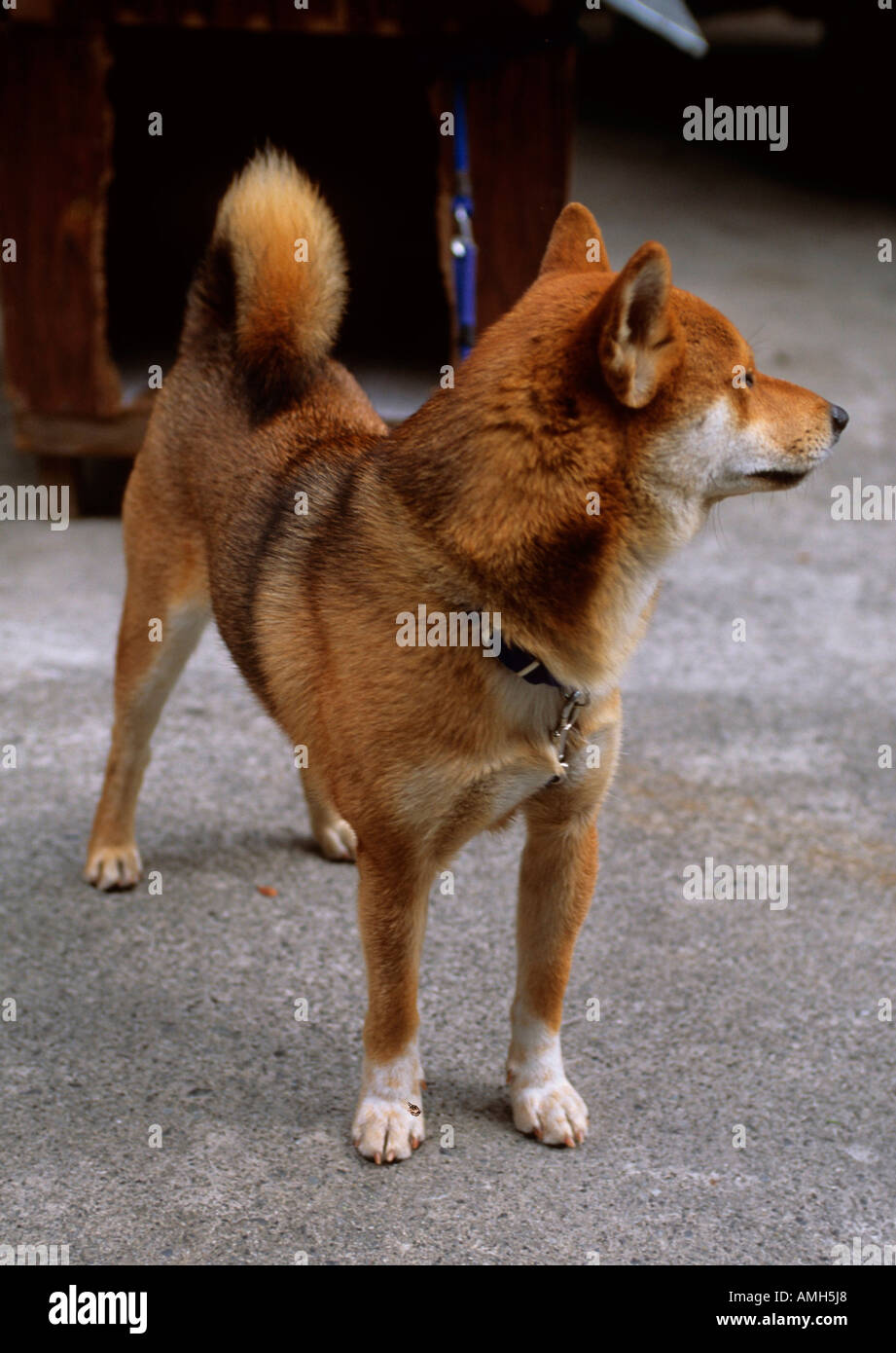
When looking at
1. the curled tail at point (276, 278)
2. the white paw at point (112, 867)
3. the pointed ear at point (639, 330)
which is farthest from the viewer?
the white paw at point (112, 867)

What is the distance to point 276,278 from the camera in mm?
3328

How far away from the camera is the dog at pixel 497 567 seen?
2350 mm

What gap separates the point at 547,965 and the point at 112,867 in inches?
53.6

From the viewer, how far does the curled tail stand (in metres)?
3.32

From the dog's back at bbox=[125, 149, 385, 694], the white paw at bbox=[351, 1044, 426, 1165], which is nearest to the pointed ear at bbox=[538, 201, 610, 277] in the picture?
the dog's back at bbox=[125, 149, 385, 694]

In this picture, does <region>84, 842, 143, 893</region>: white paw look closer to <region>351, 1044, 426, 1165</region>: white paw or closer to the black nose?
<region>351, 1044, 426, 1165</region>: white paw

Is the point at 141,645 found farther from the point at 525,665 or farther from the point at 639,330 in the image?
the point at 639,330

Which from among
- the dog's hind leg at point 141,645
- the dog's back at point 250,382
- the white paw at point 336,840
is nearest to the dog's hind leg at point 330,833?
the white paw at point 336,840

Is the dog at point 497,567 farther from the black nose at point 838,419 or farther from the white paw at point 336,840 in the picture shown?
the white paw at point 336,840

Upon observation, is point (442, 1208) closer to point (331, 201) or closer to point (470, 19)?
point (470, 19)

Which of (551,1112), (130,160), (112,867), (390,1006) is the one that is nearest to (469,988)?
(551,1112)

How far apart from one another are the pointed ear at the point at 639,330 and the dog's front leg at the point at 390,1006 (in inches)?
36.9

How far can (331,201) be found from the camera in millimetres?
7516
